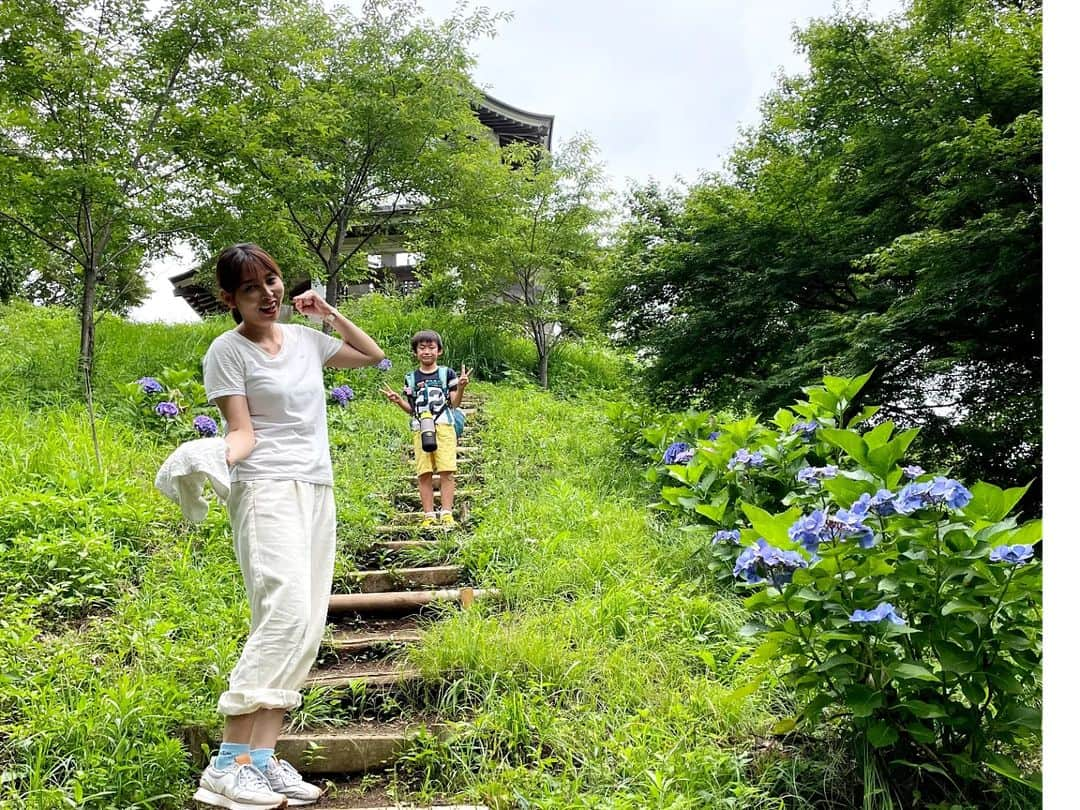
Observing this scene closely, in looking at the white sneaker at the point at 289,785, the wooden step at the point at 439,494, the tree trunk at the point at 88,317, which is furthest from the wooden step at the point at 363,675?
the tree trunk at the point at 88,317

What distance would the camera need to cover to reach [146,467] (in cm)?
509

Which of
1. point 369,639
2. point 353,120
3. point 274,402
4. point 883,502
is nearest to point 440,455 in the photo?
point 369,639

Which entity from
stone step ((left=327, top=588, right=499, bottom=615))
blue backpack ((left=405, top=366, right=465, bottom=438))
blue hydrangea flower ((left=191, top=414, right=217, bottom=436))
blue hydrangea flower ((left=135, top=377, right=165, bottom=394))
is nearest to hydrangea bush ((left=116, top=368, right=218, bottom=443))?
blue hydrangea flower ((left=135, top=377, right=165, bottom=394))

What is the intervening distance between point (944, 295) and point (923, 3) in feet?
8.57

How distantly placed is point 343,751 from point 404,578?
1.38 metres

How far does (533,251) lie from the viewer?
10719 millimetres

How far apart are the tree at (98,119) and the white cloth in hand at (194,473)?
490 cm

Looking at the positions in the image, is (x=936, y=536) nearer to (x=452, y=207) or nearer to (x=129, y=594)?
(x=129, y=594)

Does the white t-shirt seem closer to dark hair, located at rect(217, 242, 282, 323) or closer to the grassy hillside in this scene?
dark hair, located at rect(217, 242, 282, 323)

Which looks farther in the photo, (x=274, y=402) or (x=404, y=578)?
(x=404, y=578)

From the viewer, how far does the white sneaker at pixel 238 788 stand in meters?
2.11

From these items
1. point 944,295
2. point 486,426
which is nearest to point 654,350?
point 486,426

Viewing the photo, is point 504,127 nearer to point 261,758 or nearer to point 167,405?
point 167,405

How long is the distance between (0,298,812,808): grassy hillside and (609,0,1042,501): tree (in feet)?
6.97
